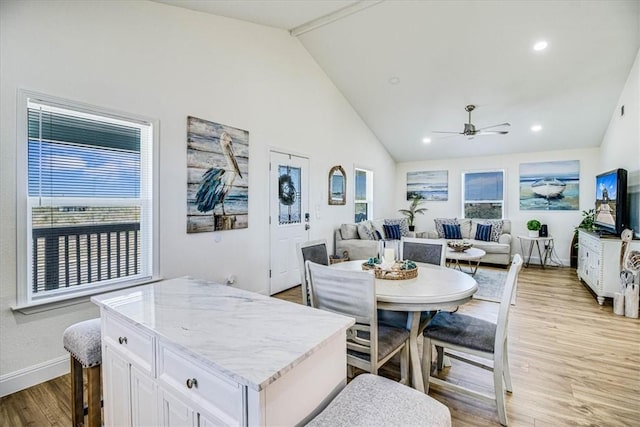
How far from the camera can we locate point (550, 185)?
21.6 ft

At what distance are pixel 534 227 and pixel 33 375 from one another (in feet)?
25.1

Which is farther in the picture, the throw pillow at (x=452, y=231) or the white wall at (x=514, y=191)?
the throw pillow at (x=452, y=231)

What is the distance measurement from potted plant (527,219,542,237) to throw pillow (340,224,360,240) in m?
3.67

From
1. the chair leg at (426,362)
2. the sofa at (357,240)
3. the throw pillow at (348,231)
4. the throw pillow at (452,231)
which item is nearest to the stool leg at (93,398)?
the chair leg at (426,362)

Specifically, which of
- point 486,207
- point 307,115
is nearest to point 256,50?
point 307,115

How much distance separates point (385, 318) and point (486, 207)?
6.05 m

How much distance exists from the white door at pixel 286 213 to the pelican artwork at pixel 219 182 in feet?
2.37

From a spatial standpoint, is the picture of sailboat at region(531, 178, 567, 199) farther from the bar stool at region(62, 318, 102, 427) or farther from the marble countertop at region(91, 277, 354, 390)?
the bar stool at region(62, 318, 102, 427)

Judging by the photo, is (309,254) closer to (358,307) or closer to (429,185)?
(358,307)

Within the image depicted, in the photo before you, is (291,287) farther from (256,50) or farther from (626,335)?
(626,335)

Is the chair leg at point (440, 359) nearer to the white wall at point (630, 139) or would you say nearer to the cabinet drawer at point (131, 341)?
the cabinet drawer at point (131, 341)

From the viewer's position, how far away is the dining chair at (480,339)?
1.85 m

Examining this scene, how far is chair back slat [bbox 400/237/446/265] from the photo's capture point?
2.91m

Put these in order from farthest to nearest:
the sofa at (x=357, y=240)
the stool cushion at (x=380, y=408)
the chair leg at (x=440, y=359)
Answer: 1. the sofa at (x=357, y=240)
2. the chair leg at (x=440, y=359)
3. the stool cushion at (x=380, y=408)
